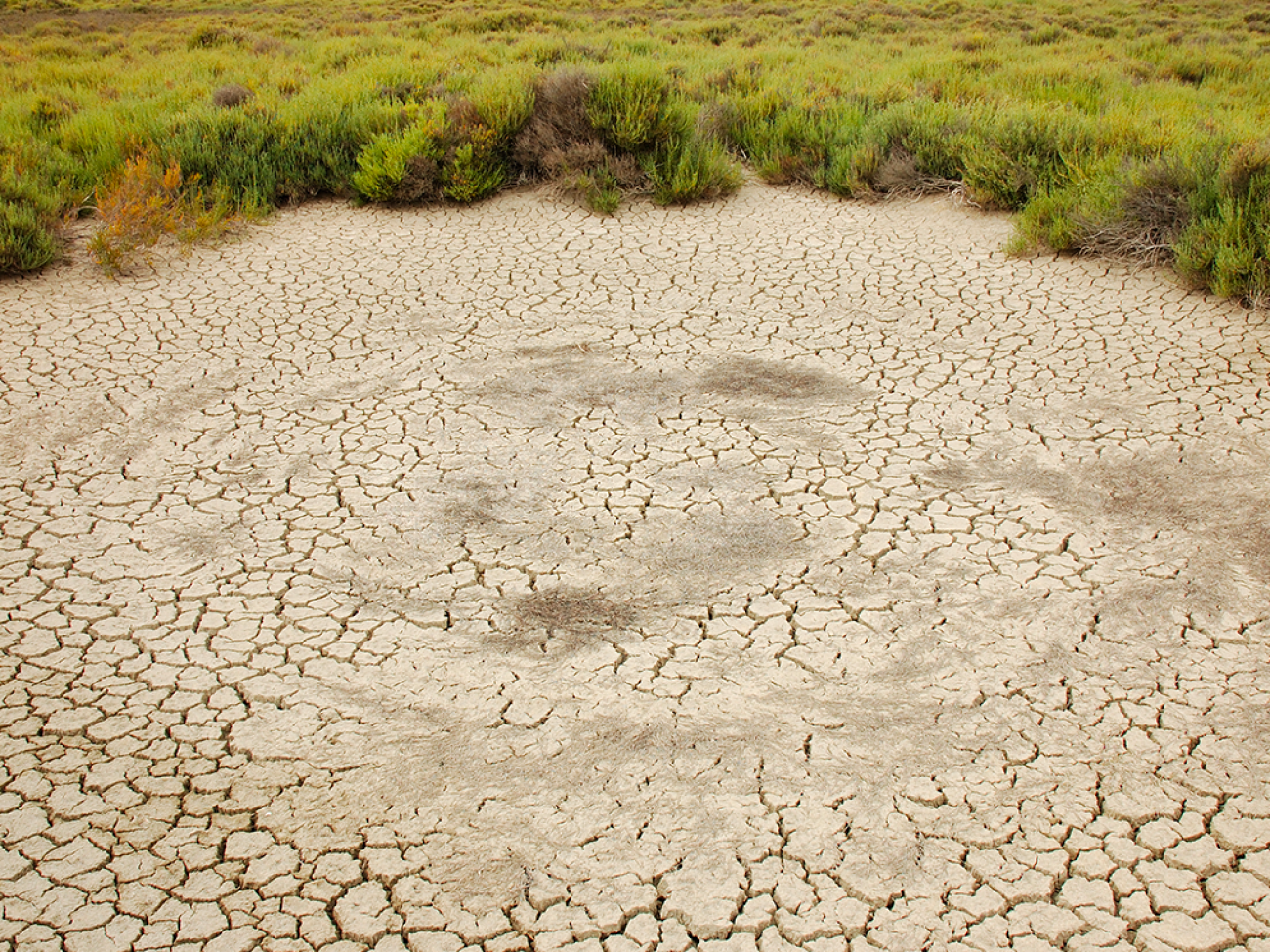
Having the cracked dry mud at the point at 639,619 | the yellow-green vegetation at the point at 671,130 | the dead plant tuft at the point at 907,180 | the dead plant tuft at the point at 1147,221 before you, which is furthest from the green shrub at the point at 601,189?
the dead plant tuft at the point at 1147,221

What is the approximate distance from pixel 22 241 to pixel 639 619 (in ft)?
18.2

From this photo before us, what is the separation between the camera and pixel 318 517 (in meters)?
4.20

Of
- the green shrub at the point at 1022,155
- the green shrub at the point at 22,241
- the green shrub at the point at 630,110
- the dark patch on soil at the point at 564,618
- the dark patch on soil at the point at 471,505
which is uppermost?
the green shrub at the point at 630,110

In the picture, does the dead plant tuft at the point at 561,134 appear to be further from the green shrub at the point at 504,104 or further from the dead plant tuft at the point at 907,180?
the dead plant tuft at the point at 907,180

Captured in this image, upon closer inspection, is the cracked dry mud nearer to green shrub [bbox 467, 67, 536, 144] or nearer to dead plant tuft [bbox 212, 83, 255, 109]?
green shrub [bbox 467, 67, 536, 144]

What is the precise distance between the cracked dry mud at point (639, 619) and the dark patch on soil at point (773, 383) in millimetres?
48

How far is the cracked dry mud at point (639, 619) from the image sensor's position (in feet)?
8.36

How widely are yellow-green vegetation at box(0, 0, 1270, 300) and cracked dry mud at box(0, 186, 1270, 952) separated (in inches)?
29.8

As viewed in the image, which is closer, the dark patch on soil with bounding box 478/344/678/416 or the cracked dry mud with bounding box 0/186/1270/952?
the cracked dry mud with bounding box 0/186/1270/952

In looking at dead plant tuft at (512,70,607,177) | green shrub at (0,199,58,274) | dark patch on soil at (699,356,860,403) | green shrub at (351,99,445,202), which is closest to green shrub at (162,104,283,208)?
green shrub at (351,99,445,202)

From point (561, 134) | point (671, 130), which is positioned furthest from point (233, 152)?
point (671, 130)

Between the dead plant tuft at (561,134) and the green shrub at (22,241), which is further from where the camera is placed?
the dead plant tuft at (561,134)

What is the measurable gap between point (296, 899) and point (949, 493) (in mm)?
3014

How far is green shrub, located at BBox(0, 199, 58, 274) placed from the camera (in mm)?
6531
